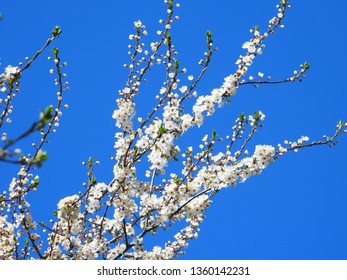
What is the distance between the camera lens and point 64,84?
7242 mm

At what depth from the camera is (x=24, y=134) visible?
223 cm

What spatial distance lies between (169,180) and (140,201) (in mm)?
568

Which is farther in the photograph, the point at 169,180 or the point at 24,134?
the point at 169,180

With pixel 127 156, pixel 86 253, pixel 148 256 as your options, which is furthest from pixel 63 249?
pixel 127 156

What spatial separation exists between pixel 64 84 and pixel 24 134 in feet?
17.0

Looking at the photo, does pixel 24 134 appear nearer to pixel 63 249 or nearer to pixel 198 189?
pixel 198 189

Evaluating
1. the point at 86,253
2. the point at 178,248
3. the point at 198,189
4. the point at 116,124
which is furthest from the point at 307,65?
the point at 86,253

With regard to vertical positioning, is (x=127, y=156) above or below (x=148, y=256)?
above

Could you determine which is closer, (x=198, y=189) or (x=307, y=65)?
(x=198, y=189)
